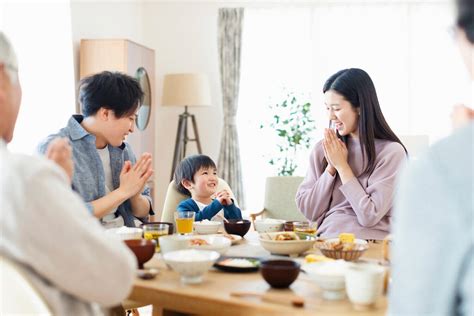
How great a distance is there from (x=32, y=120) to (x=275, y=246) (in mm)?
2828

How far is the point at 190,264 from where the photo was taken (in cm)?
158

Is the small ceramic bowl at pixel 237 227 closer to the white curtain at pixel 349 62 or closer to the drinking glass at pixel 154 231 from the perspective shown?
the drinking glass at pixel 154 231

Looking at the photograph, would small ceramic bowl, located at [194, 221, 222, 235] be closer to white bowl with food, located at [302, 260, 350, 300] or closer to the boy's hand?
the boy's hand

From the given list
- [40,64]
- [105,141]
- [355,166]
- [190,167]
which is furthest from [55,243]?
Result: [40,64]

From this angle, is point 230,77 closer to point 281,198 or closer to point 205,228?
point 281,198

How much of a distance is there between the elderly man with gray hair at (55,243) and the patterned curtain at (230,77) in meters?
4.81

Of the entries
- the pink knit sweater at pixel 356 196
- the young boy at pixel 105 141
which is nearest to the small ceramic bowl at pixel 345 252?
the pink knit sweater at pixel 356 196

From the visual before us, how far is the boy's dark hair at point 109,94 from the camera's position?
252 centimetres

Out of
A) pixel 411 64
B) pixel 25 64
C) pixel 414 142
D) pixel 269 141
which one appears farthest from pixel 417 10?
pixel 25 64

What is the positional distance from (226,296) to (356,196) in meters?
1.20

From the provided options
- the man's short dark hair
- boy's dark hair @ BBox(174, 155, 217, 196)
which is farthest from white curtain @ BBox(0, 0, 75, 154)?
the man's short dark hair

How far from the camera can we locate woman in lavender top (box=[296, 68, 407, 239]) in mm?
2574

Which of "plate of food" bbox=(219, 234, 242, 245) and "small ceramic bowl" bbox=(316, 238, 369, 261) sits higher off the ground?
"small ceramic bowl" bbox=(316, 238, 369, 261)

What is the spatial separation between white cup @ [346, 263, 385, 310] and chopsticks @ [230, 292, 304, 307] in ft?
0.37
